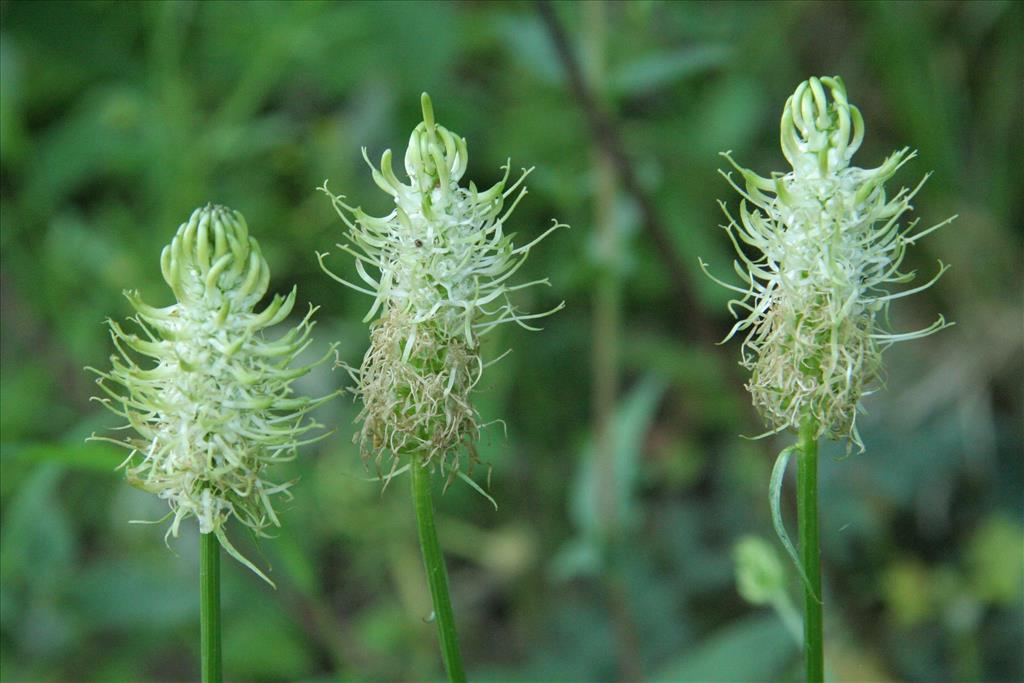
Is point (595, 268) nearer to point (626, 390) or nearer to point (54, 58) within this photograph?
point (626, 390)

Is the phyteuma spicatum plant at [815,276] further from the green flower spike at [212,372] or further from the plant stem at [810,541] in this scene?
the green flower spike at [212,372]

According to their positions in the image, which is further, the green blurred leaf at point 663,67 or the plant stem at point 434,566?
the green blurred leaf at point 663,67

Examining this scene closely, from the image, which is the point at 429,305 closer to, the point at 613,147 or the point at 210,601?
the point at 210,601

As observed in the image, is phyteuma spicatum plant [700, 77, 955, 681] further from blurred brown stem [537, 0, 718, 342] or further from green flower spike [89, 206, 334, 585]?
blurred brown stem [537, 0, 718, 342]

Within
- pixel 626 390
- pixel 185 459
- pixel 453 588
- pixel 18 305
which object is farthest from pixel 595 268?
pixel 18 305

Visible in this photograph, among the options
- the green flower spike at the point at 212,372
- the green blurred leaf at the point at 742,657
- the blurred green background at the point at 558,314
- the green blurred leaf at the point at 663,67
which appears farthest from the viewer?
the blurred green background at the point at 558,314

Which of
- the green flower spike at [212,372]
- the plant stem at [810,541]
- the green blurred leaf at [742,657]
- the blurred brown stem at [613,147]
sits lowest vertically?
the green blurred leaf at [742,657]

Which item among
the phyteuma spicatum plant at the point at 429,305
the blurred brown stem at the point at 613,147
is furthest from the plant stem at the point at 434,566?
the blurred brown stem at the point at 613,147
